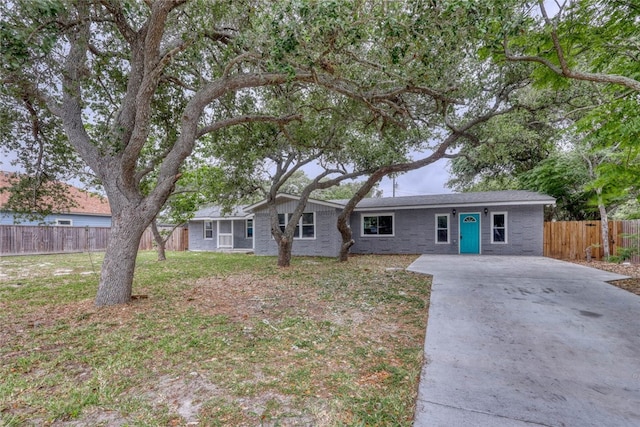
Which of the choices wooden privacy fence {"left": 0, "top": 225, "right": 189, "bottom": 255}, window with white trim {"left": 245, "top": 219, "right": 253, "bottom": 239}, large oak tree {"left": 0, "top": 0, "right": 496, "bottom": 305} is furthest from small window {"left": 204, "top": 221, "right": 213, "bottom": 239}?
large oak tree {"left": 0, "top": 0, "right": 496, "bottom": 305}

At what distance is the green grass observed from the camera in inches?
91.4

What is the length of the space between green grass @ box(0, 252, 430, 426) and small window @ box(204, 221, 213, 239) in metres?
13.5

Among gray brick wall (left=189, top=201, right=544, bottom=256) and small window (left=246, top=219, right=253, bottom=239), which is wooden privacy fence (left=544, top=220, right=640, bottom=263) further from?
small window (left=246, top=219, right=253, bottom=239)

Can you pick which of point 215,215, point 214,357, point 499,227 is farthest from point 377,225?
point 214,357

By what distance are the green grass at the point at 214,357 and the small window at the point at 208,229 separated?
44.2 feet

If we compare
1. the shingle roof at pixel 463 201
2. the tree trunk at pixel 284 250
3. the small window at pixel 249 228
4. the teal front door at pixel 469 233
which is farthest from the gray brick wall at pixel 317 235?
the teal front door at pixel 469 233

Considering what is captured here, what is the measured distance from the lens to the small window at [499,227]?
1299cm

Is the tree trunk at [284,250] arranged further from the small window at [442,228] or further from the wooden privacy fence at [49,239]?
the wooden privacy fence at [49,239]

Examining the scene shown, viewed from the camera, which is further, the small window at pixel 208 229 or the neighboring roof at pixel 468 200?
the small window at pixel 208 229

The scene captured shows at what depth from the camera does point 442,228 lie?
14078mm

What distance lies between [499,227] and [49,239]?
2228cm

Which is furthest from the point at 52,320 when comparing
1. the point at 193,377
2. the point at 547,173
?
the point at 547,173

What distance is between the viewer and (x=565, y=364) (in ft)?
9.98

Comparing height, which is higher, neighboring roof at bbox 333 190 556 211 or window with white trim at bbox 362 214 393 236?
neighboring roof at bbox 333 190 556 211
